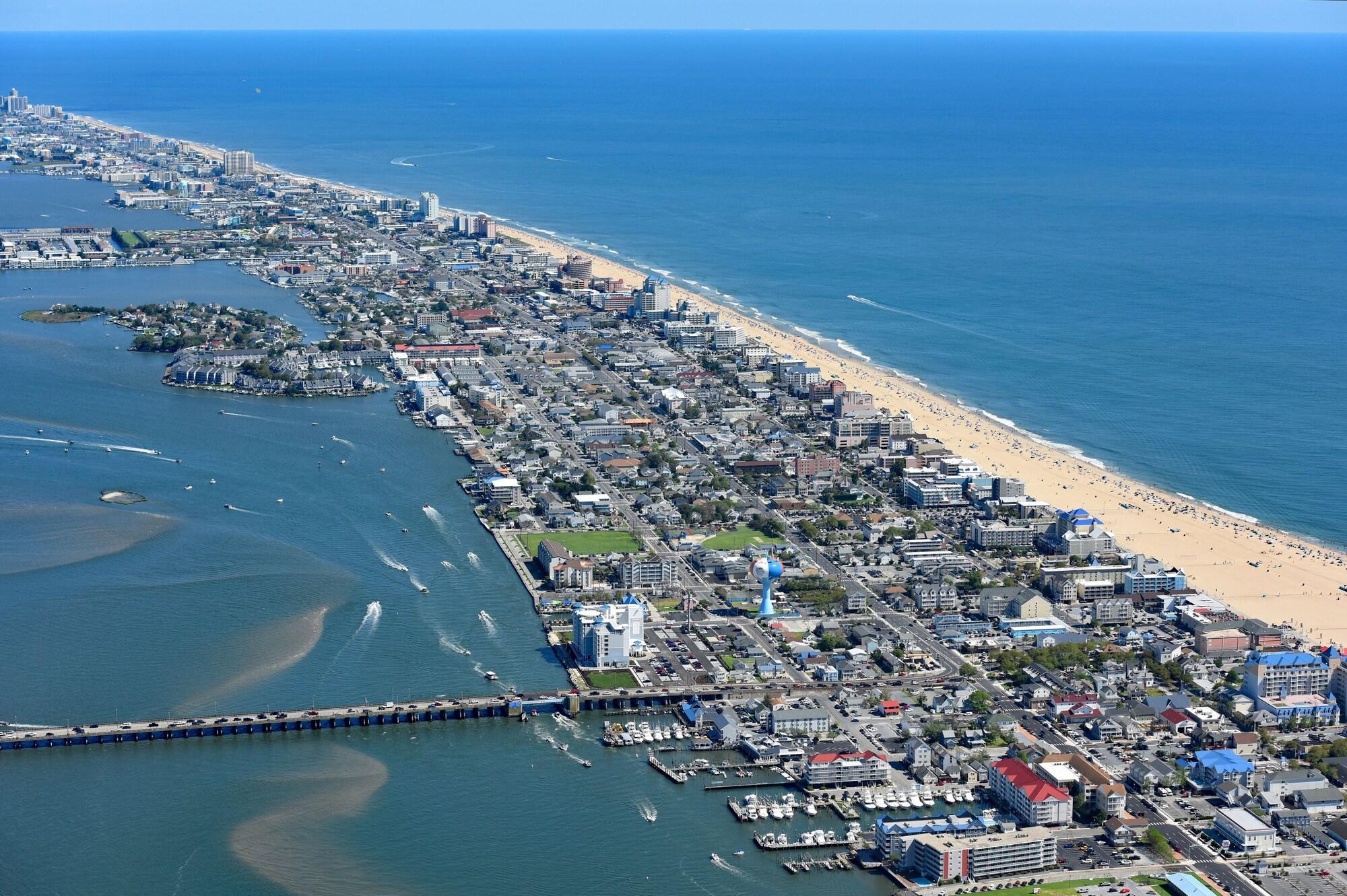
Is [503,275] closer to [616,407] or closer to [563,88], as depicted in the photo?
[616,407]

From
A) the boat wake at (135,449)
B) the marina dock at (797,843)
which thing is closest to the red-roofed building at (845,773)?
the marina dock at (797,843)

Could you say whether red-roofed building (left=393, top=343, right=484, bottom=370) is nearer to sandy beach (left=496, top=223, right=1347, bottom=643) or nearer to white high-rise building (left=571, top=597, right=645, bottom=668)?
sandy beach (left=496, top=223, right=1347, bottom=643)

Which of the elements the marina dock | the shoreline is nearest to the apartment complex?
the marina dock

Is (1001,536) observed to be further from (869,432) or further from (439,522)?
(439,522)

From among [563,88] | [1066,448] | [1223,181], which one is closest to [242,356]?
[1066,448]

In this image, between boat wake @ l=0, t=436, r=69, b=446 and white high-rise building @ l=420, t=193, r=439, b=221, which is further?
white high-rise building @ l=420, t=193, r=439, b=221
